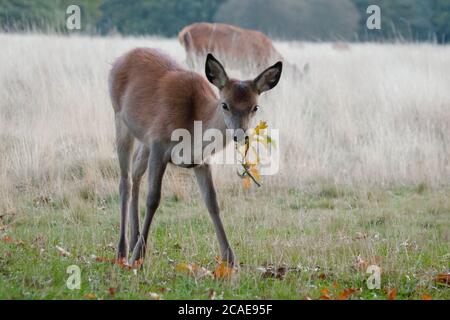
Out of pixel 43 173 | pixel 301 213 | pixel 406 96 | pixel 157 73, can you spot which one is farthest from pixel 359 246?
pixel 406 96

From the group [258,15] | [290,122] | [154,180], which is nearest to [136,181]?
[154,180]

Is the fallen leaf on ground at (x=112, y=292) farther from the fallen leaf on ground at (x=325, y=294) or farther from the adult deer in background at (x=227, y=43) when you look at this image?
the adult deer in background at (x=227, y=43)

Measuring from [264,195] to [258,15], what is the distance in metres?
28.8

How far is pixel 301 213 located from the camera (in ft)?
27.8

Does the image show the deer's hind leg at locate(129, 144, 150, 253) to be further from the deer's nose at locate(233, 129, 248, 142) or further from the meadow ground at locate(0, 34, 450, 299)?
the deer's nose at locate(233, 129, 248, 142)

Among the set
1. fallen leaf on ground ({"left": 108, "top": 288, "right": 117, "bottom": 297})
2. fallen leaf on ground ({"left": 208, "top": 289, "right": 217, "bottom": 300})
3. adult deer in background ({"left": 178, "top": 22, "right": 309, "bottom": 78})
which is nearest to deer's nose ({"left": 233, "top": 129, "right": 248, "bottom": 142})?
fallen leaf on ground ({"left": 208, "top": 289, "right": 217, "bottom": 300})

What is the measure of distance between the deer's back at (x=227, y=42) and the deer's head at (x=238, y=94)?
1212 centimetres

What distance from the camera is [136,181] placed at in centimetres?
743

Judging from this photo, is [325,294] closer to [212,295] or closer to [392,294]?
[392,294]

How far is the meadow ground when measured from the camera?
19.6ft

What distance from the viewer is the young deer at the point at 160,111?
6379 mm

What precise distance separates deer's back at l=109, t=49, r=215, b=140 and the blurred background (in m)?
24.3
